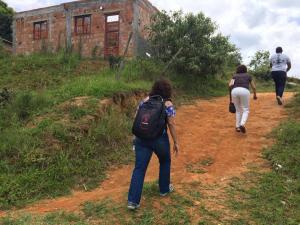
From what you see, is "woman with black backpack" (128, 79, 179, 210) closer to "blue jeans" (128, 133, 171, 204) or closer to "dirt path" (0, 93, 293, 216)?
"blue jeans" (128, 133, 171, 204)

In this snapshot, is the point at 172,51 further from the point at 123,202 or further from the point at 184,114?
the point at 123,202

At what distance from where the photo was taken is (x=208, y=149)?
8.64 m

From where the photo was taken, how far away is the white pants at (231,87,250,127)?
885cm

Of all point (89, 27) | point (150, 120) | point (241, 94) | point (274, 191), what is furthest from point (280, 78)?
point (89, 27)

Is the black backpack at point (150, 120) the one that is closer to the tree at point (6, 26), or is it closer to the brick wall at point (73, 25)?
A: the brick wall at point (73, 25)

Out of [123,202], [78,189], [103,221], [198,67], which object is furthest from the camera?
[198,67]

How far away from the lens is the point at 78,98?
9555 mm

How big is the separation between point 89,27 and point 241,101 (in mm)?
11064

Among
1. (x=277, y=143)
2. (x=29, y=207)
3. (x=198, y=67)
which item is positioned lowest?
(x=29, y=207)

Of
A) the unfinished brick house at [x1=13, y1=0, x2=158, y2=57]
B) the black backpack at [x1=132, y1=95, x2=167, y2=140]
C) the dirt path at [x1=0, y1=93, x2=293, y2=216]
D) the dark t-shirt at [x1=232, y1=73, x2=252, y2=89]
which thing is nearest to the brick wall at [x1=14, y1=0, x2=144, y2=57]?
the unfinished brick house at [x1=13, y1=0, x2=158, y2=57]

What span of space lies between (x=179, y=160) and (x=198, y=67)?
5.92m

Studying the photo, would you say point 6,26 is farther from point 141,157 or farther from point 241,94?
point 141,157

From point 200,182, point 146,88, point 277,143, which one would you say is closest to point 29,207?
point 200,182

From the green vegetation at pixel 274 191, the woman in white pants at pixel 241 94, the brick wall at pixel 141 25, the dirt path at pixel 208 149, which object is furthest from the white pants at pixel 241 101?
the brick wall at pixel 141 25
